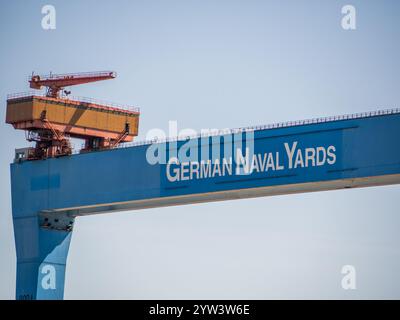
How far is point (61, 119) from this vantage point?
2335 inches

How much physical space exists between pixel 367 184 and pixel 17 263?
20307 millimetres

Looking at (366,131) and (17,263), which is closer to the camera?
(366,131)

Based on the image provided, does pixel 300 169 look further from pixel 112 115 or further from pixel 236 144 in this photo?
pixel 112 115

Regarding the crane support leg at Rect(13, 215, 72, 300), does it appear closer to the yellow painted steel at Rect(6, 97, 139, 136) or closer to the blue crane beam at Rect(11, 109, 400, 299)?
the blue crane beam at Rect(11, 109, 400, 299)

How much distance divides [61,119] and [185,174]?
9.45m

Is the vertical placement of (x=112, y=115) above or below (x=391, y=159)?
above

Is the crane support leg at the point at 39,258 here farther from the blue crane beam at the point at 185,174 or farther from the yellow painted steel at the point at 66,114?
the yellow painted steel at the point at 66,114

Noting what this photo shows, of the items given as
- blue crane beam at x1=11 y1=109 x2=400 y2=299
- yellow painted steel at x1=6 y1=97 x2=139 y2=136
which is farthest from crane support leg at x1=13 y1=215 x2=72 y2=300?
yellow painted steel at x1=6 y1=97 x2=139 y2=136

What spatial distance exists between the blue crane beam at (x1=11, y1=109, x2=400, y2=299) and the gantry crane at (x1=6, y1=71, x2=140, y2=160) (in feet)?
3.94

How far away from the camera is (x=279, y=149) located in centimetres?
4969

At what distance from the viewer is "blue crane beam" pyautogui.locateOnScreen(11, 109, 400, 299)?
47438 mm

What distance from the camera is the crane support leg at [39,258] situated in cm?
5862

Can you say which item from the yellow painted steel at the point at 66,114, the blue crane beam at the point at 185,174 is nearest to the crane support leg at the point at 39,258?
the blue crane beam at the point at 185,174
